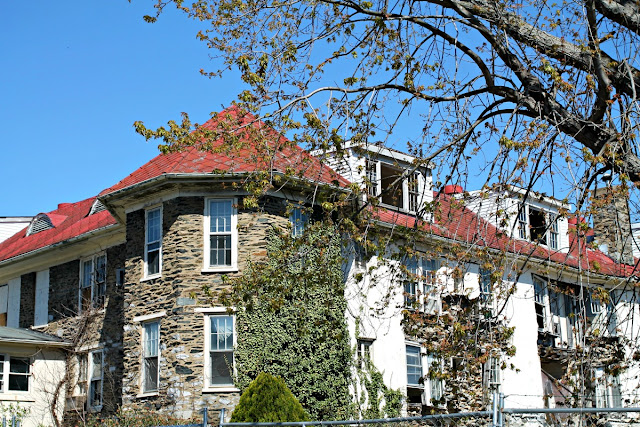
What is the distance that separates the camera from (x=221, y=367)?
20.5 metres

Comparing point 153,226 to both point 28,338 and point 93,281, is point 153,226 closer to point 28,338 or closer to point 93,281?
point 93,281

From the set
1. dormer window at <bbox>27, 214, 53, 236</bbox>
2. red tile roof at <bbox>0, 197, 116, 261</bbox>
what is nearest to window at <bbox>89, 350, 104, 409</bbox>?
red tile roof at <bbox>0, 197, 116, 261</bbox>

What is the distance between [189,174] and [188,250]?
6.23 feet

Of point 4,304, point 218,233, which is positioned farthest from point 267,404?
point 4,304

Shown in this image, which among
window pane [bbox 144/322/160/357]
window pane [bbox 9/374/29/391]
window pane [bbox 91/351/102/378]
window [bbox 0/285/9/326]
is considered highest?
window [bbox 0/285/9/326]

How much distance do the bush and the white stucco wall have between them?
1034 cm

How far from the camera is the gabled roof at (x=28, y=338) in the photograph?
24.3 metres

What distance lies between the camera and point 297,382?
795 inches

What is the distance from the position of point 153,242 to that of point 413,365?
8225 millimetres

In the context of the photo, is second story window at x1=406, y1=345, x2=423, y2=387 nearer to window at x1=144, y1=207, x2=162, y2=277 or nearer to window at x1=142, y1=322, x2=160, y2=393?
window at x1=142, y1=322, x2=160, y2=393

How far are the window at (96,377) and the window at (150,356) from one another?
10.2 ft

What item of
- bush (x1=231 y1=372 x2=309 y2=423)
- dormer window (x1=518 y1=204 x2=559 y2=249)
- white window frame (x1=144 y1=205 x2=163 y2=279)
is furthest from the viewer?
white window frame (x1=144 y1=205 x2=163 y2=279)

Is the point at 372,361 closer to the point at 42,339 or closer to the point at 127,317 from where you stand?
the point at 127,317

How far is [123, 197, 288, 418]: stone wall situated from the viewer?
2027 centimetres
